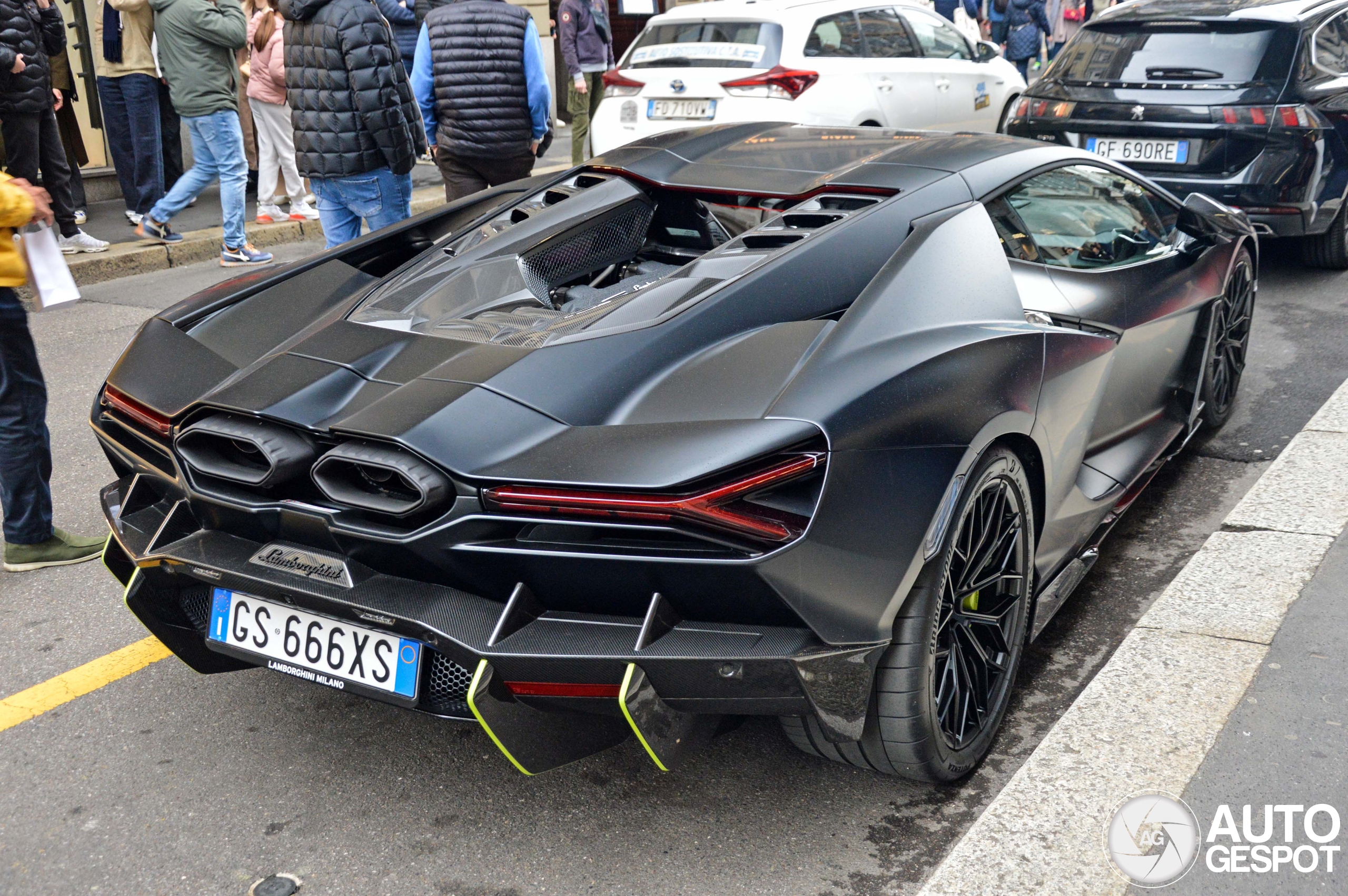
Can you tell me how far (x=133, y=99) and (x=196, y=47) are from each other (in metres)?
0.94

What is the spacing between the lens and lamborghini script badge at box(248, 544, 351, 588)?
235cm

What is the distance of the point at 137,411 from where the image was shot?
273 centimetres

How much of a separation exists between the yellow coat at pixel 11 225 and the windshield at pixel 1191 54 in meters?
5.65

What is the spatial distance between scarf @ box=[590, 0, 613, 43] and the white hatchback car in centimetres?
170

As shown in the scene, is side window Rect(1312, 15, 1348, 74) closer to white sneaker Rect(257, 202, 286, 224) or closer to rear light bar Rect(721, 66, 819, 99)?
rear light bar Rect(721, 66, 819, 99)

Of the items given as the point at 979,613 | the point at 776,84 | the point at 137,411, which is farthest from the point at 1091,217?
the point at 776,84

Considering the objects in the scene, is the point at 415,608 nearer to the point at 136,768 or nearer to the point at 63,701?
the point at 136,768

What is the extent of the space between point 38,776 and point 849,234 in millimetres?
2211

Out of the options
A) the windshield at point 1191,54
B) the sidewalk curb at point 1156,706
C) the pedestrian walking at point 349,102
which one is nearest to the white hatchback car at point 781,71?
the windshield at point 1191,54

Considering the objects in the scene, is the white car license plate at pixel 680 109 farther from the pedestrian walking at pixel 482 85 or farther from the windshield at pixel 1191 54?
the windshield at pixel 1191 54

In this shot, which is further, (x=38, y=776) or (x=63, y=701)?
(x=63, y=701)

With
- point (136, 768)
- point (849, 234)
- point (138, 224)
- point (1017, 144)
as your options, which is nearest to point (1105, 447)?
point (1017, 144)

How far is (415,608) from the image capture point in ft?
7.39

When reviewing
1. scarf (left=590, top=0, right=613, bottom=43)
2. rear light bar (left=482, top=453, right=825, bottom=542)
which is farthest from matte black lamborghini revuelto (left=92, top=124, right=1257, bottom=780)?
scarf (left=590, top=0, right=613, bottom=43)
